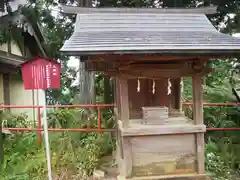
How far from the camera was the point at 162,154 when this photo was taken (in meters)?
4.83

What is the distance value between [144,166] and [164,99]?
1.40 meters

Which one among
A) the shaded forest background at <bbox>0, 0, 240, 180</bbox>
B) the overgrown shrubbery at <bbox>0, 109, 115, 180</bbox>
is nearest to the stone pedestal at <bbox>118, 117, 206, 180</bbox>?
the shaded forest background at <bbox>0, 0, 240, 180</bbox>

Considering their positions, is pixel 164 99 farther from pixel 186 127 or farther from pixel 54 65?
pixel 54 65

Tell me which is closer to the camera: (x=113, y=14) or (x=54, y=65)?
(x=54, y=65)

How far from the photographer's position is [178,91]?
5.78 meters

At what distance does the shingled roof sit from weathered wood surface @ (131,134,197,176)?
154 cm

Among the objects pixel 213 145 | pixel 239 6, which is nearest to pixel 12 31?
pixel 213 145

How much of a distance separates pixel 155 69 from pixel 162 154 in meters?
1.45

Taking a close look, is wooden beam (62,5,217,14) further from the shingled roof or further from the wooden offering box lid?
the wooden offering box lid

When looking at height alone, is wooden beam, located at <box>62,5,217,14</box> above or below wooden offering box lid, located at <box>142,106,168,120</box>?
above

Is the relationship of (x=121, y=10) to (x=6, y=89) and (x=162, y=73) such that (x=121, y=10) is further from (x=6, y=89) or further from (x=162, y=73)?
(x=6, y=89)

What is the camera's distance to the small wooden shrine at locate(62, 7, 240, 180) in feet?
14.0

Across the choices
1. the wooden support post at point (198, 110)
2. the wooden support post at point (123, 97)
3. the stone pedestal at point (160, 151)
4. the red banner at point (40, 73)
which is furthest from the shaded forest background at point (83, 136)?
the red banner at point (40, 73)

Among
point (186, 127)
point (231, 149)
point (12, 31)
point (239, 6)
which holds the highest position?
point (239, 6)
